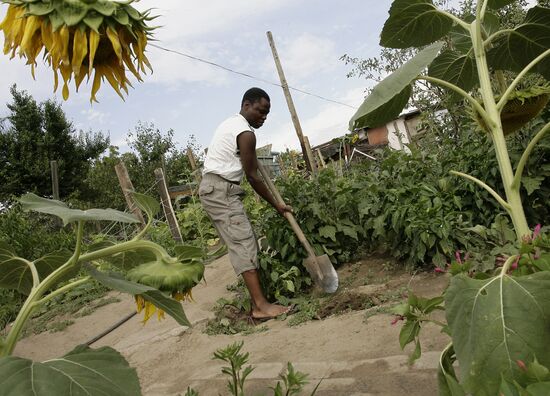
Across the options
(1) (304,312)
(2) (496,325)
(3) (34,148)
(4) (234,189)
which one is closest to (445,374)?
(2) (496,325)

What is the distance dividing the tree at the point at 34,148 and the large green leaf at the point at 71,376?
61.3ft

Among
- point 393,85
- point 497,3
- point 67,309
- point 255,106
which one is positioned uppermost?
point 255,106

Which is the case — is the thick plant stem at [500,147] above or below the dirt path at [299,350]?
above

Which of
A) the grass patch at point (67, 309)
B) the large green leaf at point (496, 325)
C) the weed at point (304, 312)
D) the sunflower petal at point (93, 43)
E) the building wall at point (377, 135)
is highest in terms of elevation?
the building wall at point (377, 135)

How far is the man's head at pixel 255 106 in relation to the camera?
12.9 ft

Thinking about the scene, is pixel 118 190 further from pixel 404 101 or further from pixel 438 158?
pixel 404 101

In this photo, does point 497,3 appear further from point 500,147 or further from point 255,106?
point 255,106

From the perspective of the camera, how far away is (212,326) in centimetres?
353

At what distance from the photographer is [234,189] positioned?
3.85 meters

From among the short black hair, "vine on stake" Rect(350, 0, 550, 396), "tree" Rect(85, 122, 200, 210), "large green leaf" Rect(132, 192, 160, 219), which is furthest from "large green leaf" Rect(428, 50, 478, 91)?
"tree" Rect(85, 122, 200, 210)

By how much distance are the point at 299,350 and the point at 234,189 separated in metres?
1.64

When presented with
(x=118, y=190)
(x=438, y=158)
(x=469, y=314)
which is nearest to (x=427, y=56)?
(x=469, y=314)

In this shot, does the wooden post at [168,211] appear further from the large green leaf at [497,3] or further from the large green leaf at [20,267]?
the large green leaf at [497,3]

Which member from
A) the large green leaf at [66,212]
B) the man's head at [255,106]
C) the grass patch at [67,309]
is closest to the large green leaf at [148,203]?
the large green leaf at [66,212]
